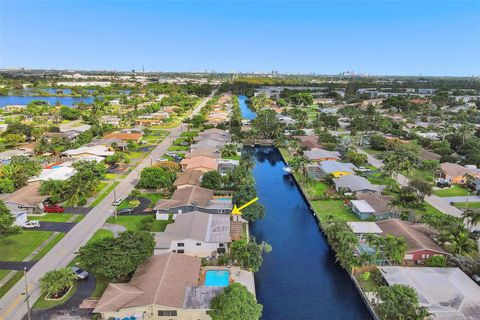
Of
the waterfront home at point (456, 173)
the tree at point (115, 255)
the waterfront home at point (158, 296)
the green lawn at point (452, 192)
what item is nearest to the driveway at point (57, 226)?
the tree at point (115, 255)

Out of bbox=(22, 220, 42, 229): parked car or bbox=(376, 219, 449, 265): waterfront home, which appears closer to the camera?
bbox=(376, 219, 449, 265): waterfront home

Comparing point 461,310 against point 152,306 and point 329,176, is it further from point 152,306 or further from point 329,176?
point 329,176

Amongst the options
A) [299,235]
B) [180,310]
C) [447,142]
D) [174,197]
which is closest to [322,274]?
[299,235]

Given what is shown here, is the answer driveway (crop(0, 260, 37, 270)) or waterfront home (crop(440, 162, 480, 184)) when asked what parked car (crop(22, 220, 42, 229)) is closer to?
driveway (crop(0, 260, 37, 270))

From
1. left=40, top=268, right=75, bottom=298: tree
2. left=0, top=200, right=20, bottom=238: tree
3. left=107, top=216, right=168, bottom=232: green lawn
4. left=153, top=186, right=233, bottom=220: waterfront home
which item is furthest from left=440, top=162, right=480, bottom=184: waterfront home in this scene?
left=0, top=200, right=20, bottom=238: tree

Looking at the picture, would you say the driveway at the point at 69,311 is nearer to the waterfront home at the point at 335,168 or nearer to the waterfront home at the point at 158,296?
the waterfront home at the point at 158,296
